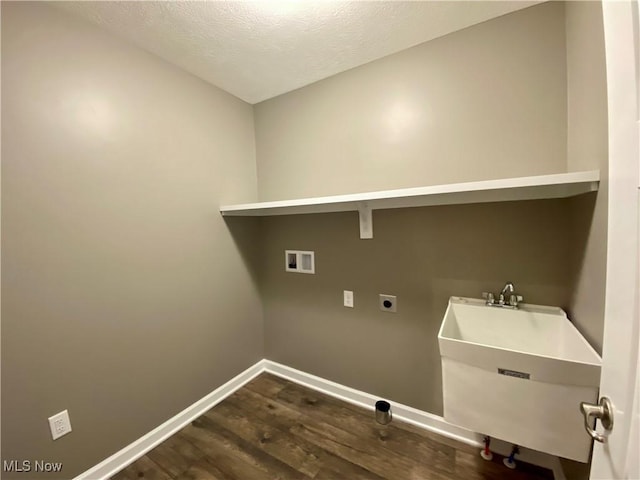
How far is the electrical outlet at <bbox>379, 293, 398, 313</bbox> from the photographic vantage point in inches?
69.4

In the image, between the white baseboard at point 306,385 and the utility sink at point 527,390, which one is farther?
the white baseboard at point 306,385

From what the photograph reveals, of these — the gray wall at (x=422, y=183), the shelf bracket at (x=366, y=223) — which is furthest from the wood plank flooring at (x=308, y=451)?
the shelf bracket at (x=366, y=223)

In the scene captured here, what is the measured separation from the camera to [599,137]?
3.05 ft

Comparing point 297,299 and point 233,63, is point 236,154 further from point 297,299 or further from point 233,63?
point 297,299

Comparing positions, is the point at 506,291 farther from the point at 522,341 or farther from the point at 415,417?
the point at 415,417

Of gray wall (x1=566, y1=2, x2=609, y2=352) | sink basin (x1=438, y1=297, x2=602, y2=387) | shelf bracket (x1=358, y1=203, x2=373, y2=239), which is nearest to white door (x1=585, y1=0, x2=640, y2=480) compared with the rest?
sink basin (x1=438, y1=297, x2=602, y2=387)

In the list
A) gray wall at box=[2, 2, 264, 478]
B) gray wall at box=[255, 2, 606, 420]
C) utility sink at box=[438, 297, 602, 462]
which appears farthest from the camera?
gray wall at box=[255, 2, 606, 420]

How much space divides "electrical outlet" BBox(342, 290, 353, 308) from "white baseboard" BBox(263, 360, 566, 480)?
653mm

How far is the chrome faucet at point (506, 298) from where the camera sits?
1381mm

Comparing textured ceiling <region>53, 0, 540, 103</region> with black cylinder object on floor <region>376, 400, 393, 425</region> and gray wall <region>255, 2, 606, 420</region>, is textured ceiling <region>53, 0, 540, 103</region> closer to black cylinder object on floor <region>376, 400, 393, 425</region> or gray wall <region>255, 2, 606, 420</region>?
gray wall <region>255, 2, 606, 420</region>

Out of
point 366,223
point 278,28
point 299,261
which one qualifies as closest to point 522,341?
point 366,223

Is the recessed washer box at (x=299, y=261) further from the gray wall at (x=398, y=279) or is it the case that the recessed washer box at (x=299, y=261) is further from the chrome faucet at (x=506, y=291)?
the chrome faucet at (x=506, y=291)

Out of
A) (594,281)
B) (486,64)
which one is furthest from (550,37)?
(594,281)

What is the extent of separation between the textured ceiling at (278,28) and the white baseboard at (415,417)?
2189 millimetres
